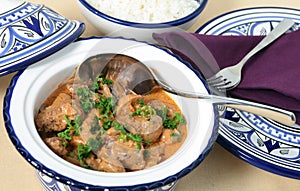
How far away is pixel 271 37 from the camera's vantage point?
132 cm

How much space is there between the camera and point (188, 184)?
3.70 ft

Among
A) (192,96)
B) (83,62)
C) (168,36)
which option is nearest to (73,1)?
(168,36)

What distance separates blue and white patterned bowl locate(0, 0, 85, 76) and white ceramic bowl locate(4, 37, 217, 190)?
0.07ft

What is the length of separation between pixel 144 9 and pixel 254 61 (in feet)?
1.06

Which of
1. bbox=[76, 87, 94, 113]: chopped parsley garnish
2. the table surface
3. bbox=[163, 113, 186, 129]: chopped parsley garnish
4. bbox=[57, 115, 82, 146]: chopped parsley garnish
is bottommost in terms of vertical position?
the table surface

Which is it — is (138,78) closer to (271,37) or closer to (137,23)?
(137,23)

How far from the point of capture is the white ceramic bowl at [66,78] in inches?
33.5

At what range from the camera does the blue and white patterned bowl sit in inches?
41.8

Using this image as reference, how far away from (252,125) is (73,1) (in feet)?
2.25

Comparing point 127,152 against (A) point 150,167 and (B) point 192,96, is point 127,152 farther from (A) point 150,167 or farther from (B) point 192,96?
(B) point 192,96

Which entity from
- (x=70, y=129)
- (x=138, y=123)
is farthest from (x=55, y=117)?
(x=138, y=123)

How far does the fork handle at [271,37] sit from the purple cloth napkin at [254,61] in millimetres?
13

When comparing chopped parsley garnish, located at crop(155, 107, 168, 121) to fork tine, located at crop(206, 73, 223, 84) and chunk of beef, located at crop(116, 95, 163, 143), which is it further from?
fork tine, located at crop(206, 73, 223, 84)

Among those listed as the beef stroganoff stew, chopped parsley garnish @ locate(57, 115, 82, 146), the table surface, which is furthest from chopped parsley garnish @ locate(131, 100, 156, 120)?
the table surface
